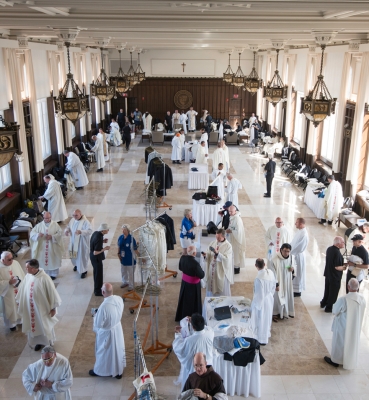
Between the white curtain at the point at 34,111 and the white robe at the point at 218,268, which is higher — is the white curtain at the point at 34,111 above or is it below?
above

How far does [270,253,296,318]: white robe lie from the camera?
8.07 metres

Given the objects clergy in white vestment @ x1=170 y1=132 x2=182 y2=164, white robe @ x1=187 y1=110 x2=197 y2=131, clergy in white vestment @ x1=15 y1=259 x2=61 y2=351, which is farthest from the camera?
white robe @ x1=187 y1=110 x2=197 y2=131

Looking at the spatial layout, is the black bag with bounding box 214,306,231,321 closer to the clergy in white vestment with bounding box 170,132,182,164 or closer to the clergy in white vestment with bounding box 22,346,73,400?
the clergy in white vestment with bounding box 22,346,73,400

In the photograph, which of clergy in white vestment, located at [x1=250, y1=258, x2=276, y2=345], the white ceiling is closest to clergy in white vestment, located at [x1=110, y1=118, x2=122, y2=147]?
the white ceiling

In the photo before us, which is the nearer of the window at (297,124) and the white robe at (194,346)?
the white robe at (194,346)

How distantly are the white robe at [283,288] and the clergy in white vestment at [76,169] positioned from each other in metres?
10.1

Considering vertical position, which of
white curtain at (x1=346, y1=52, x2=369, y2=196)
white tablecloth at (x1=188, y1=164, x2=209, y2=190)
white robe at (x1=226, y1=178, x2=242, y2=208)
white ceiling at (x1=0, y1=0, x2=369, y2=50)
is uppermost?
white ceiling at (x1=0, y1=0, x2=369, y2=50)

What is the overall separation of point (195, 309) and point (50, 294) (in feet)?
8.49

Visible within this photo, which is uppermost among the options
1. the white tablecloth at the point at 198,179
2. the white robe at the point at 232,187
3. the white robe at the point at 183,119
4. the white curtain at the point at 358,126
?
the white curtain at the point at 358,126

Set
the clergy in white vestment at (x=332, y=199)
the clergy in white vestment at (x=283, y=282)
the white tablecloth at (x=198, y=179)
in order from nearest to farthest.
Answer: the clergy in white vestment at (x=283, y=282) → the clergy in white vestment at (x=332, y=199) → the white tablecloth at (x=198, y=179)

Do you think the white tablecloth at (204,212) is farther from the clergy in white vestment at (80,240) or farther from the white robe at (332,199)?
the clergy in white vestment at (80,240)

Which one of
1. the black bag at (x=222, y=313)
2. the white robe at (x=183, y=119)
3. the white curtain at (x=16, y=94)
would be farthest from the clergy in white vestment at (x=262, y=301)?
the white robe at (x=183, y=119)

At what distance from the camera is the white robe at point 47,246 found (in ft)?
31.1

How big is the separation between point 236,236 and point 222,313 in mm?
3017
